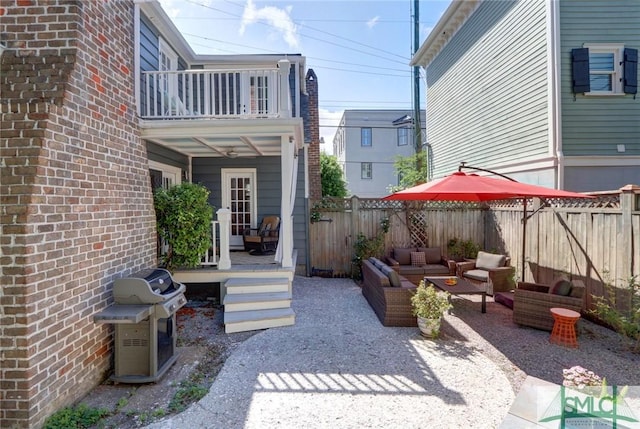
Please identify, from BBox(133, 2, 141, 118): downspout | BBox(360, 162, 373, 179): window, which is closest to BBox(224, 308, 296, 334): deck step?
BBox(133, 2, 141, 118): downspout

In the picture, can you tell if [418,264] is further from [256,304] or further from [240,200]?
[240,200]

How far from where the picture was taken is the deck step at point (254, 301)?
5.14 metres

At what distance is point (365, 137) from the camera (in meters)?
20.9

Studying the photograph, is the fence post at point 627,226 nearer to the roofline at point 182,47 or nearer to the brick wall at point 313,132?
the roofline at point 182,47

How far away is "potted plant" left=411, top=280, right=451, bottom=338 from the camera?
4.62 m

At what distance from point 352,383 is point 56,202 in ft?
11.7

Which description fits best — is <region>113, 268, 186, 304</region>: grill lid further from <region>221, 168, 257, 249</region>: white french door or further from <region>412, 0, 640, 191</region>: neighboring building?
<region>412, 0, 640, 191</region>: neighboring building

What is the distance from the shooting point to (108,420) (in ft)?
9.62

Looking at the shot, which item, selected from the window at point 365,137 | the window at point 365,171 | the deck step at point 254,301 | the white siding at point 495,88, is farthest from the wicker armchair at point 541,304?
the window at point 365,137

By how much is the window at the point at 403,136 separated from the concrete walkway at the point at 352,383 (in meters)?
17.3

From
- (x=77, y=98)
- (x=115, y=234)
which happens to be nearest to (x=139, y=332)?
(x=115, y=234)

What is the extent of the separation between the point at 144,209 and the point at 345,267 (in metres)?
5.33

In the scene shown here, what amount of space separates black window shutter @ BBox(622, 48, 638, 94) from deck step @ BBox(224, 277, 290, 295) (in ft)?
28.1

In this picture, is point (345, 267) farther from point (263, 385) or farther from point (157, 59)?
point (157, 59)
